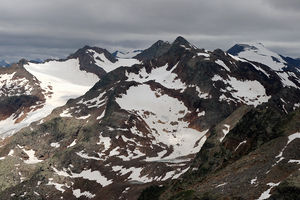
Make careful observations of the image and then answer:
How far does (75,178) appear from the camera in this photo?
17025 centimetres

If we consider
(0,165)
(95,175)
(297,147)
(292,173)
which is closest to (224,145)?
(297,147)

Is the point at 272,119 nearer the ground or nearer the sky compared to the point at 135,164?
nearer the sky

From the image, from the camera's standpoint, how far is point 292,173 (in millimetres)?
50250

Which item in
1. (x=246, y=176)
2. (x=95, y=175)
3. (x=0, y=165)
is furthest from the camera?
(x=0, y=165)

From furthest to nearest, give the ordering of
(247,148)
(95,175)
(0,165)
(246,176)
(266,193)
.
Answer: (0,165)
(95,175)
(247,148)
(246,176)
(266,193)

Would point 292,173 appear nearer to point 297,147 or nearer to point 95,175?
point 297,147

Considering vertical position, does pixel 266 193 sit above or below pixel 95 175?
above

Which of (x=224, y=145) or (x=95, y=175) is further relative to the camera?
(x=95, y=175)

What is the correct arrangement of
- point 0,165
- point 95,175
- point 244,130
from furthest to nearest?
point 0,165 → point 95,175 → point 244,130

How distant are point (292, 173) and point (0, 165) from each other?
582 feet

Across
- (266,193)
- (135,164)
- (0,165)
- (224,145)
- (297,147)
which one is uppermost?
(297,147)

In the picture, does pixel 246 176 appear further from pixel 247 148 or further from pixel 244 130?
pixel 244 130

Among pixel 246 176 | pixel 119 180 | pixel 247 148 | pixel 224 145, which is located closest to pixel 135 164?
pixel 119 180

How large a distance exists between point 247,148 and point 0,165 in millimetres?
155833
